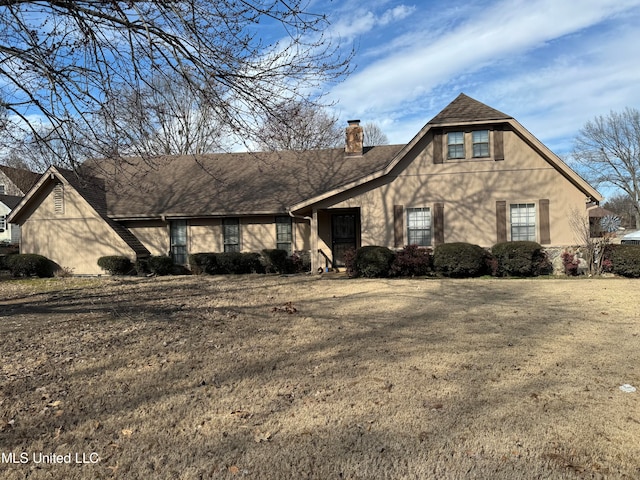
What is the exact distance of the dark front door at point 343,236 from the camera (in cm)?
1764

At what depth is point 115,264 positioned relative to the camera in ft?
56.0

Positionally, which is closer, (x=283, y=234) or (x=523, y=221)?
Result: (x=523, y=221)

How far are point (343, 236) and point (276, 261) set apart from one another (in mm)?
2822

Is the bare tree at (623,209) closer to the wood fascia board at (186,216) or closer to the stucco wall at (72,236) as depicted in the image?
the wood fascia board at (186,216)

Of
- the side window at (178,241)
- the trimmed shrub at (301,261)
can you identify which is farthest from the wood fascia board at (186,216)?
the trimmed shrub at (301,261)

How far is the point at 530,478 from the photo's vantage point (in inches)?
115

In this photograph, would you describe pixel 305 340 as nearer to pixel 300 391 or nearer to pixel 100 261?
pixel 300 391

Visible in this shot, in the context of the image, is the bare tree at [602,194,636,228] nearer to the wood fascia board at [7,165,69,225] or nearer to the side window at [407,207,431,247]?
the side window at [407,207,431,247]

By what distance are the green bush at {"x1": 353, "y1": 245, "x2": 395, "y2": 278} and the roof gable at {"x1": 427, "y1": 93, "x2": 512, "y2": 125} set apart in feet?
15.4

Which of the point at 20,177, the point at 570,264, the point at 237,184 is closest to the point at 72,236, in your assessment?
the point at 237,184

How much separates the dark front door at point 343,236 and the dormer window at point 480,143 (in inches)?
195


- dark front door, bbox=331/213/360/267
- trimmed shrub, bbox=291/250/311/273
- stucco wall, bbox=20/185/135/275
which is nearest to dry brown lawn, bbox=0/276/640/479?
Result: trimmed shrub, bbox=291/250/311/273

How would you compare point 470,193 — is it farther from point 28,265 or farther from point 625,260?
point 28,265

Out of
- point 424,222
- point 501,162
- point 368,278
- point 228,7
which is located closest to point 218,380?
point 228,7
